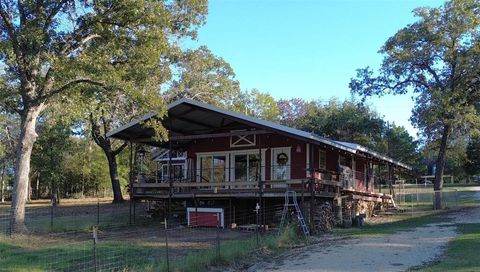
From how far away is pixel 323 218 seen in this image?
21500 millimetres

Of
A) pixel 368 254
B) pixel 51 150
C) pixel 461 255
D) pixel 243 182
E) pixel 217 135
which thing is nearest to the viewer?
pixel 461 255

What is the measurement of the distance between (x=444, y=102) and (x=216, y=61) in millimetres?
16844

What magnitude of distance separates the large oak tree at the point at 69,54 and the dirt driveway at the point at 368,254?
984 cm

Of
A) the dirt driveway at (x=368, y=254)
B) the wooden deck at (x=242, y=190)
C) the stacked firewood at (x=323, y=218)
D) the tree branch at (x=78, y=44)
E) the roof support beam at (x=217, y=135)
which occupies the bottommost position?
the dirt driveway at (x=368, y=254)

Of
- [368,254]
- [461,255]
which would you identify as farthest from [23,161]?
[461,255]

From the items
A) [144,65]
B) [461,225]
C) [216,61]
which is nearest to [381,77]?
[216,61]

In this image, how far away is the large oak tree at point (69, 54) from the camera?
63.2 ft

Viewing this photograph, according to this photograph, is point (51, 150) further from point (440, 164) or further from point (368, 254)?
point (368, 254)

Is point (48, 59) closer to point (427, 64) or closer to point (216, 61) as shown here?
point (216, 61)

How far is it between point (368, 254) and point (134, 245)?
7.44 m

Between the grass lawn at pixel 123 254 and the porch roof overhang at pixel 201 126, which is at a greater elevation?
the porch roof overhang at pixel 201 126

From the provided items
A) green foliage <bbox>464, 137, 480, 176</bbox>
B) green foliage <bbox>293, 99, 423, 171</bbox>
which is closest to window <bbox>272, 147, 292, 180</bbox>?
green foliage <bbox>293, 99, 423, 171</bbox>

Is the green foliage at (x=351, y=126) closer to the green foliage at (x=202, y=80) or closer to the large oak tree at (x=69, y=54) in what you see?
the green foliage at (x=202, y=80)

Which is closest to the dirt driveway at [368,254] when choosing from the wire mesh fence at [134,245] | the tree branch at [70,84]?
the wire mesh fence at [134,245]
